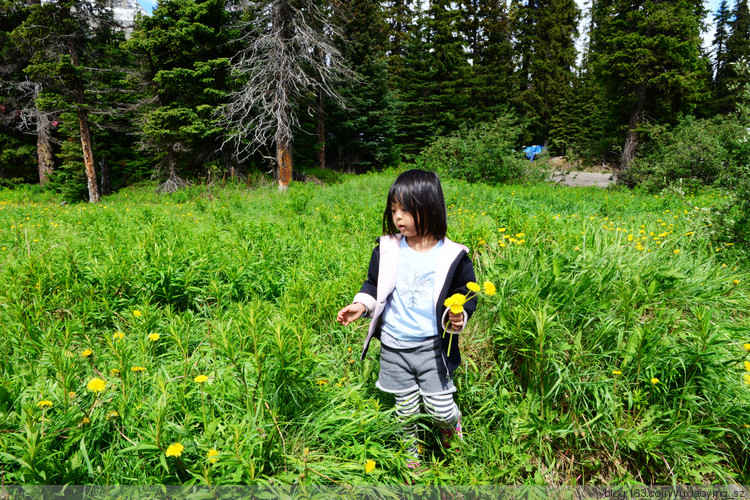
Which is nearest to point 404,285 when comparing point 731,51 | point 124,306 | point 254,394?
point 254,394

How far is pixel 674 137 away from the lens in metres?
12.0

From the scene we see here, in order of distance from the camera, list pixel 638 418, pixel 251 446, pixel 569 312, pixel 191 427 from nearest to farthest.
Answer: pixel 251 446
pixel 191 427
pixel 638 418
pixel 569 312

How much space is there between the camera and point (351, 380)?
89.0 inches

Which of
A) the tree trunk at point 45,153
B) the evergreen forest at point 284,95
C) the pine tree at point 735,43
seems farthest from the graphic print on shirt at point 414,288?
the pine tree at point 735,43

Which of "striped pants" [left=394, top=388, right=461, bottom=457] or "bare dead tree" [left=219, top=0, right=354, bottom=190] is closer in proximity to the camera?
"striped pants" [left=394, top=388, right=461, bottom=457]

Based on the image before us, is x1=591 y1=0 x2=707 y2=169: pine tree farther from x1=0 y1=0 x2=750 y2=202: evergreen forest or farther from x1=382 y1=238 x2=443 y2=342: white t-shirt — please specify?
x1=382 y1=238 x2=443 y2=342: white t-shirt

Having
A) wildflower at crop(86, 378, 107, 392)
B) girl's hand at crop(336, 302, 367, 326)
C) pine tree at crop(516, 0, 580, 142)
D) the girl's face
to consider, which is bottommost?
wildflower at crop(86, 378, 107, 392)

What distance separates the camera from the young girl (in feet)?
5.80

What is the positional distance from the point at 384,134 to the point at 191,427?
65.7 ft

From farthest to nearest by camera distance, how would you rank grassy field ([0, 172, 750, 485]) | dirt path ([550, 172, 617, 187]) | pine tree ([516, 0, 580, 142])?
pine tree ([516, 0, 580, 142]), dirt path ([550, 172, 617, 187]), grassy field ([0, 172, 750, 485])

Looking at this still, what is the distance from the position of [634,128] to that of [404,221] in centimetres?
1701

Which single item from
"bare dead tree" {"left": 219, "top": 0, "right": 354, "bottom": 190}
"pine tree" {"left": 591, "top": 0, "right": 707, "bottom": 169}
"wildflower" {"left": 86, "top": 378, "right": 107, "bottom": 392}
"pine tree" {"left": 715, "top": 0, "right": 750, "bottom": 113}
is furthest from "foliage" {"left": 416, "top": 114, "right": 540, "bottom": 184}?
"pine tree" {"left": 715, "top": 0, "right": 750, "bottom": 113}

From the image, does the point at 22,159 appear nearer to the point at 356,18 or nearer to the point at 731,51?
the point at 356,18

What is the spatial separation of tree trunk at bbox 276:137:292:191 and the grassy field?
8548mm
